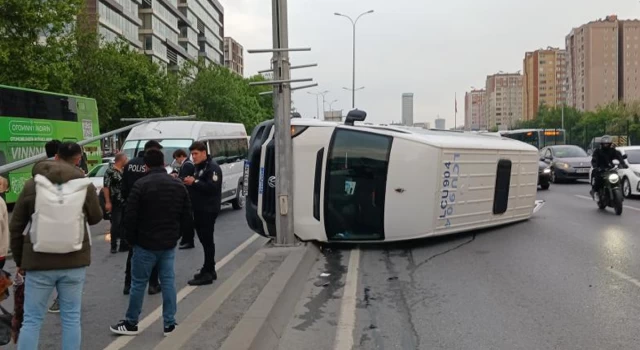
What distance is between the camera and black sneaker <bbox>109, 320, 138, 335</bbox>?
5410mm

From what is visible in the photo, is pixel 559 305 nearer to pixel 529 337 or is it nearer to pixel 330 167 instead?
pixel 529 337

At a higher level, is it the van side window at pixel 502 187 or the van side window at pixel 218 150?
the van side window at pixel 218 150

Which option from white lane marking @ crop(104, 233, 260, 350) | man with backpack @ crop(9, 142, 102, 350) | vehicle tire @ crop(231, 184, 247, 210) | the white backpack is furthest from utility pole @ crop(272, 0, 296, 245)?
vehicle tire @ crop(231, 184, 247, 210)

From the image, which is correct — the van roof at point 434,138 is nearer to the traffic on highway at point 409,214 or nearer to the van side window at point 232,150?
the traffic on highway at point 409,214

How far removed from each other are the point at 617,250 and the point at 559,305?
355cm

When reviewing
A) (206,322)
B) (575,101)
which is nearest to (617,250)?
(206,322)

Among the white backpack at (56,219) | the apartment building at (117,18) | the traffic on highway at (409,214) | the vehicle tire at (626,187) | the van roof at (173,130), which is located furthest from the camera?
the apartment building at (117,18)

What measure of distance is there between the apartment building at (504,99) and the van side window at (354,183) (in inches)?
4861

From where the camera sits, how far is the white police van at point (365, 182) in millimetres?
9312

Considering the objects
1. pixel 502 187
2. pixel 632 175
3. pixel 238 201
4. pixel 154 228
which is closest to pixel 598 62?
pixel 632 175

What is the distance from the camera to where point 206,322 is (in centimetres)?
522

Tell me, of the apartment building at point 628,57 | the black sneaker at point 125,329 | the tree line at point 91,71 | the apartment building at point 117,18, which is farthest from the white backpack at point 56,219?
the apartment building at point 628,57

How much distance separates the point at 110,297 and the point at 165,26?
259 feet

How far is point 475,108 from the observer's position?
14200 cm
